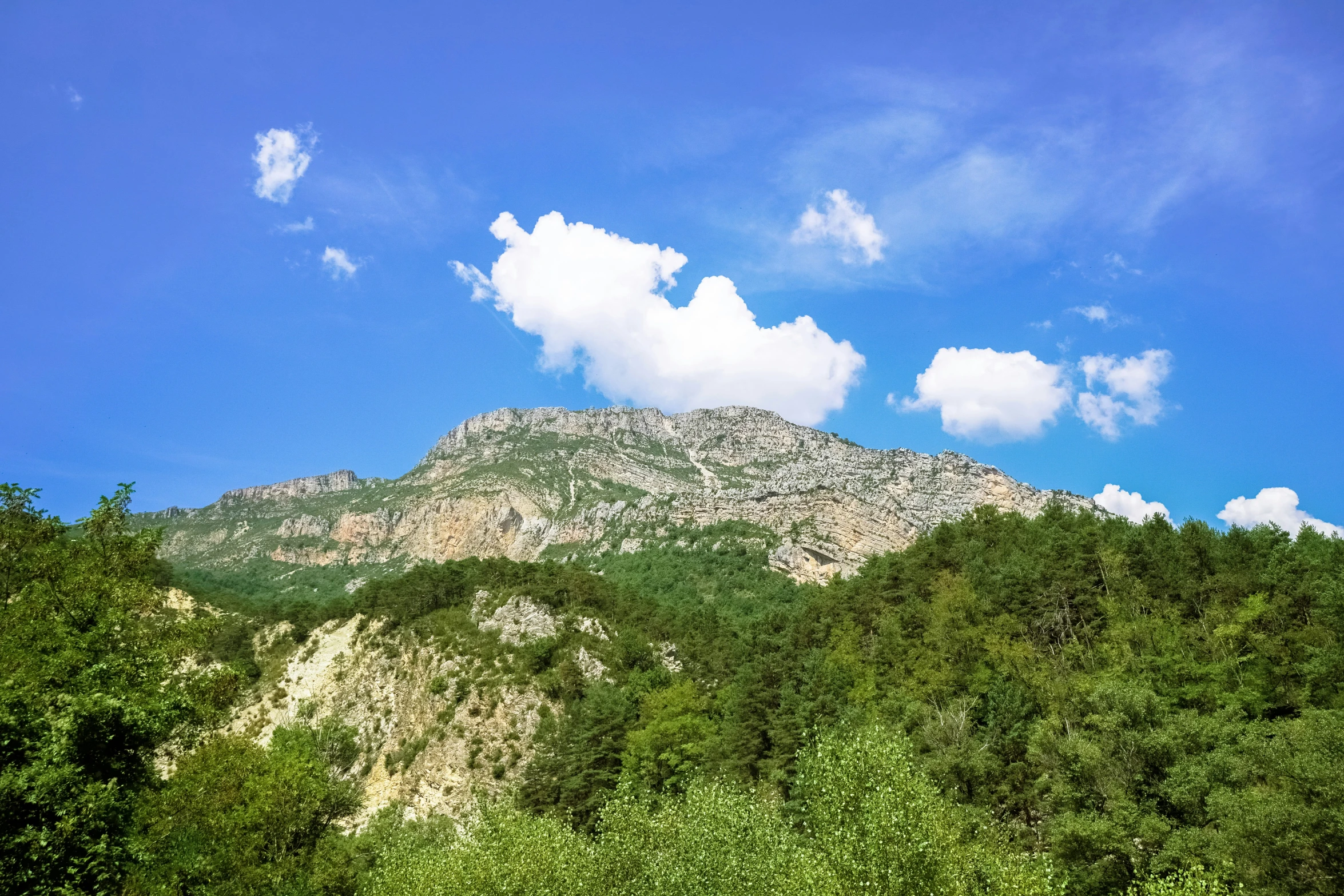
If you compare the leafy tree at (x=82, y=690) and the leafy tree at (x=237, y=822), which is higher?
the leafy tree at (x=82, y=690)

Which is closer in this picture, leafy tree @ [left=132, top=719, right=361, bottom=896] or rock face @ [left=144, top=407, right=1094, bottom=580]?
leafy tree @ [left=132, top=719, right=361, bottom=896]

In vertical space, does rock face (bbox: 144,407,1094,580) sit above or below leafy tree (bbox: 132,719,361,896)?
above

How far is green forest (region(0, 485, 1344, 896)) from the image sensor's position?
915 inches

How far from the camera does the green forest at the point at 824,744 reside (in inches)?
915

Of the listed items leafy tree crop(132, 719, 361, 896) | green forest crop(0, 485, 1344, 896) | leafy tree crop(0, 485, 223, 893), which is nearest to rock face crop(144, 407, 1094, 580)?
green forest crop(0, 485, 1344, 896)

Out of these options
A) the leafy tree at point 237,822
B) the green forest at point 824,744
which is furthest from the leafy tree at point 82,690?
the leafy tree at point 237,822

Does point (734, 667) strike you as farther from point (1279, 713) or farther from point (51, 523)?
point (51, 523)

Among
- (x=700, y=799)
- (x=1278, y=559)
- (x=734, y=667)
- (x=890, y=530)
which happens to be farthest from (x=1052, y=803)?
(x=890, y=530)

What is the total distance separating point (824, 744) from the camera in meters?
38.7

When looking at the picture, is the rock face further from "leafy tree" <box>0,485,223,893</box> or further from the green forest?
"leafy tree" <box>0,485,223,893</box>

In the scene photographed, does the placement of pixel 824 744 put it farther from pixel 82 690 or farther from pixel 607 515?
pixel 607 515

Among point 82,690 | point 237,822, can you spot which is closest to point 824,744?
point 237,822

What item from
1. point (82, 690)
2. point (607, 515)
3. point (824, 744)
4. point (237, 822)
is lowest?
point (237, 822)

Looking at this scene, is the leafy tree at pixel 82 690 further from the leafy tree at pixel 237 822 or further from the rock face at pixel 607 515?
the rock face at pixel 607 515
